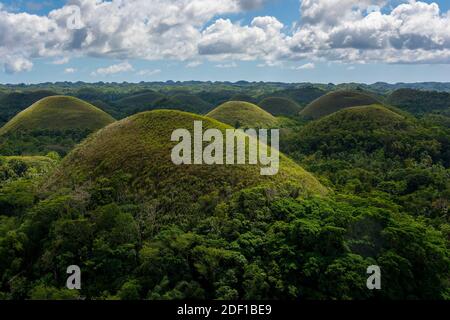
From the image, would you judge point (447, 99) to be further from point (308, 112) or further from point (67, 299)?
point (67, 299)

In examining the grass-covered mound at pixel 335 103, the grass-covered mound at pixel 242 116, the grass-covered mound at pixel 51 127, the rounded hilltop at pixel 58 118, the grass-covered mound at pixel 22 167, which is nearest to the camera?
the grass-covered mound at pixel 22 167

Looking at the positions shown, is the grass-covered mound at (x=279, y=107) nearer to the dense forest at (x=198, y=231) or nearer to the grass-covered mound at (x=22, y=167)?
the grass-covered mound at (x=22, y=167)

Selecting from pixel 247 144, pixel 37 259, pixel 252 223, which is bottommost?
pixel 37 259

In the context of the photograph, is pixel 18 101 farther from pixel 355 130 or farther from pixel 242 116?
pixel 355 130

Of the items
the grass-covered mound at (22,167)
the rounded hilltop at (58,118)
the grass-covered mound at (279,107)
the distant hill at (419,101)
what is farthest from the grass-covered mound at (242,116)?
the distant hill at (419,101)

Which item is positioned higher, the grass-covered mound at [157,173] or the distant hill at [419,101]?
the distant hill at [419,101]

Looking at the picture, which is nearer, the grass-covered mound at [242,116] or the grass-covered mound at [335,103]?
the grass-covered mound at [242,116]

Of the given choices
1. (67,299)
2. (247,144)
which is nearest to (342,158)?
(247,144)
